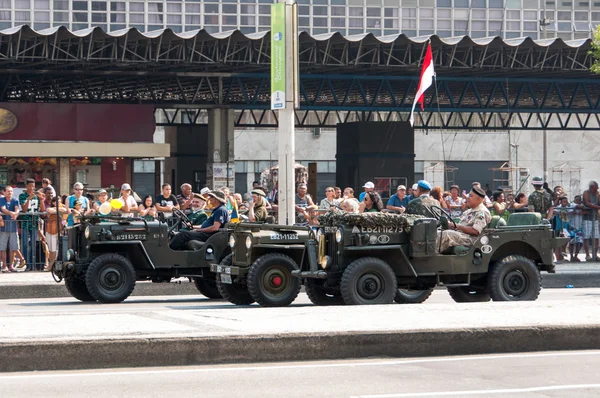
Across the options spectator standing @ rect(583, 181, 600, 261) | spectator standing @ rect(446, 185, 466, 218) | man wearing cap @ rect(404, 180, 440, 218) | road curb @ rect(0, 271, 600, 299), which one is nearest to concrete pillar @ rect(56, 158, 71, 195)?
spectator standing @ rect(446, 185, 466, 218)

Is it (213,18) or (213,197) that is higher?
(213,18)

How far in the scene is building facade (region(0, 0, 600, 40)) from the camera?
2837 inches

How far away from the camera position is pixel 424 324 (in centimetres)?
1080

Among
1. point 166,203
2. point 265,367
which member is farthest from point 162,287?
point 265,367

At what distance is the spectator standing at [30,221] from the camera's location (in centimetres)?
2142

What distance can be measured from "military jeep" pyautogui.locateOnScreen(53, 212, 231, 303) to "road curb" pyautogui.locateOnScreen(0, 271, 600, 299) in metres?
1.86

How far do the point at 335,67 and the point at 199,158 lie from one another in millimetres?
15581

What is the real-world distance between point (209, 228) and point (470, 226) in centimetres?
A: 395

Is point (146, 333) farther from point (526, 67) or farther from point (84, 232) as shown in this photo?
point (526, 67)

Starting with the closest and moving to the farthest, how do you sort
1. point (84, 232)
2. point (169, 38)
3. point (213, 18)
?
1. point (84, 232)
2. point (169, 38)
3. point (213, 18)

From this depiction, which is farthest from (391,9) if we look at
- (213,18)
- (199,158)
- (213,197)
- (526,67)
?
(213,197)

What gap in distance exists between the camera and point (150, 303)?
54.5ft

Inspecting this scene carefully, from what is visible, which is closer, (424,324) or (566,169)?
(424,324)

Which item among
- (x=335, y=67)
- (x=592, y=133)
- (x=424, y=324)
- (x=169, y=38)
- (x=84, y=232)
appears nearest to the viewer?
(x=424, y=324)
